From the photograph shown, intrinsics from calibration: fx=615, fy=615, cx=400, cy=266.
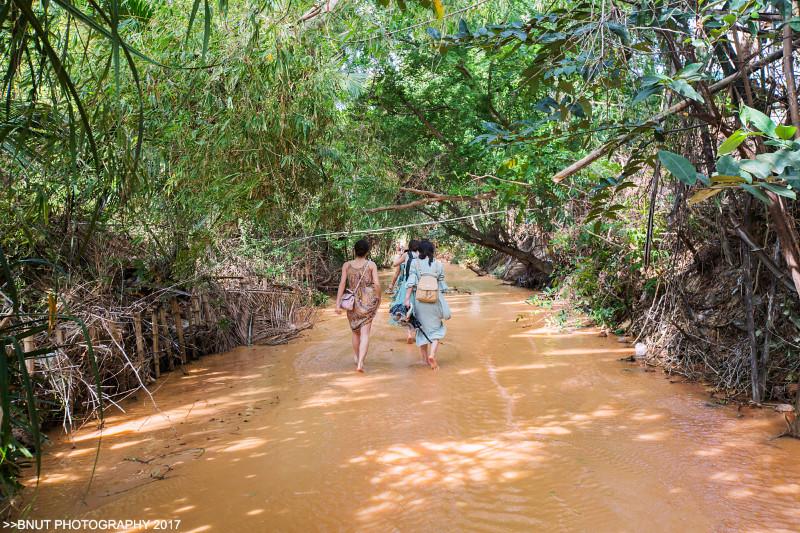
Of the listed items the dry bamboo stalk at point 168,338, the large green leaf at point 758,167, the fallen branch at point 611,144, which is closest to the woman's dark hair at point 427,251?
the dry bamboo stalk at point 168,338


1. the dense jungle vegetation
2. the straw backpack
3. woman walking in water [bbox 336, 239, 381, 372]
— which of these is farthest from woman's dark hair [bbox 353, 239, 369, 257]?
the straw backpack

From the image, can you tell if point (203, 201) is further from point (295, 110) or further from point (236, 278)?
point (236, 278)

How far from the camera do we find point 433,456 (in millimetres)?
4777

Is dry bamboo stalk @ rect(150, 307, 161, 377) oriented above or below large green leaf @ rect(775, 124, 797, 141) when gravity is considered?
below

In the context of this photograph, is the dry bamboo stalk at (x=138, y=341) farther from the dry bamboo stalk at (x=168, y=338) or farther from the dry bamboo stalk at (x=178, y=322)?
the dry bamboo stalk at (x=178, y=322)

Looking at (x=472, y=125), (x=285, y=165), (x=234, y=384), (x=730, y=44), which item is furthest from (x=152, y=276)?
(x=472, y=125)

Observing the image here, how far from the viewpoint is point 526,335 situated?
1039cm

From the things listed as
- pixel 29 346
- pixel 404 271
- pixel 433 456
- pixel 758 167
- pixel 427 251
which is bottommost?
pixel 433 456

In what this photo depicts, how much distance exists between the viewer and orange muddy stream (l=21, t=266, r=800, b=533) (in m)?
3.82

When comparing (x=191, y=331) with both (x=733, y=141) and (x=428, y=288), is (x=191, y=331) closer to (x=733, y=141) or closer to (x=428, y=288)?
(x=428, y=288)

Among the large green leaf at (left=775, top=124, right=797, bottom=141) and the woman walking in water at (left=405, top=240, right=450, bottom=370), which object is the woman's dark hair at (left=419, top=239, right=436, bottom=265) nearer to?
the woman walking in water at (left=405, top=240, right=450, bottom=370)

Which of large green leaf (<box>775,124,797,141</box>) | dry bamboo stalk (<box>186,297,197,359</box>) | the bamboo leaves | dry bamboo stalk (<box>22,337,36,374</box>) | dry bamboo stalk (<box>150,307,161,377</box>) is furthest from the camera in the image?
dry bamboo stalk (<box>186,297,197,359</box>)

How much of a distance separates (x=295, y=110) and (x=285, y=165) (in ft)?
1.90

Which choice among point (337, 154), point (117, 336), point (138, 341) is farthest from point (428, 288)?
point (117, 336)
